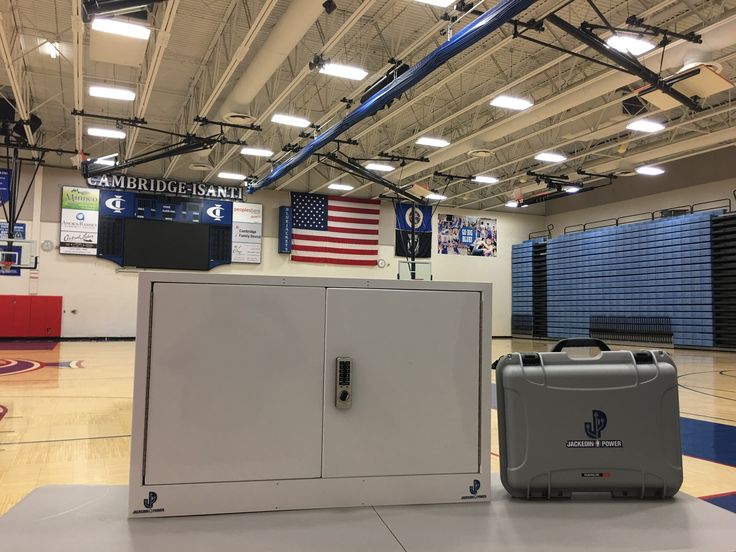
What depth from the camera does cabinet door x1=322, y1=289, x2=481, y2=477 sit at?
186 cm

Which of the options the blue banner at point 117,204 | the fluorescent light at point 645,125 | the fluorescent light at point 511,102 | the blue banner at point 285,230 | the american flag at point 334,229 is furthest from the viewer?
the american flag at point 334,229

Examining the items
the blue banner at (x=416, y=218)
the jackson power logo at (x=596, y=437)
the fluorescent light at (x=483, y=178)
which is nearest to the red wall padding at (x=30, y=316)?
the blue banner at (x=416, y=218)

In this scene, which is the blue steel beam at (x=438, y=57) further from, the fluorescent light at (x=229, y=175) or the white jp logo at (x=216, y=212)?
the white jp logo at (x=216, y=212)

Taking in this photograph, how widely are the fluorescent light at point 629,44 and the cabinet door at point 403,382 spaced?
744 cm

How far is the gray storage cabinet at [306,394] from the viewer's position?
173cm

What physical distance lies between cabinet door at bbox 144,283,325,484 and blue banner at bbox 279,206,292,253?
15.3 metres

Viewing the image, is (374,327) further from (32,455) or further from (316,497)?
(32,455)

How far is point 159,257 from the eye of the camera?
615 inches

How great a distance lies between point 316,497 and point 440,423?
506mm

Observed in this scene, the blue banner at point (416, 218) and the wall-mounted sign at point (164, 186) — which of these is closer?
the wall-mounted sign at point (164, 186)

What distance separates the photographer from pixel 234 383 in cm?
179

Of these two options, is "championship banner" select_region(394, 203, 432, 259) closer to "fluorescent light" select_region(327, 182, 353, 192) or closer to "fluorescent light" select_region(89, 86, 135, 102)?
"fluorescent light" select_region(327, 182, 353, 192)

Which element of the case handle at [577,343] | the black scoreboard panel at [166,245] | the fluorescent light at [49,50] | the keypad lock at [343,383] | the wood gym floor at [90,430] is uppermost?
the fluorescent light at [49,50]

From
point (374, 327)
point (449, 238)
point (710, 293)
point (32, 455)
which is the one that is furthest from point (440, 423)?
point (449, 238)
